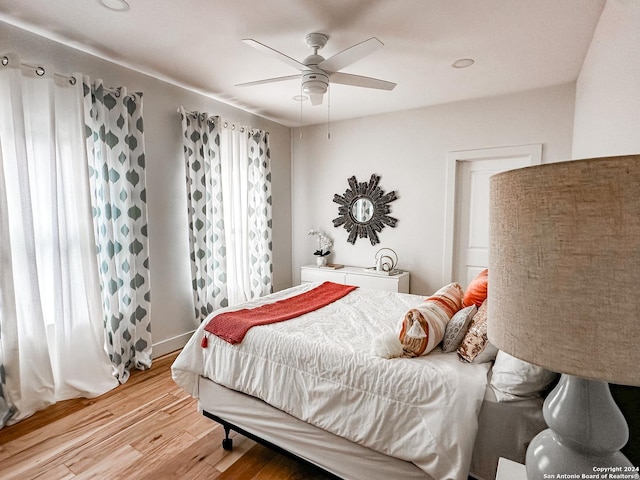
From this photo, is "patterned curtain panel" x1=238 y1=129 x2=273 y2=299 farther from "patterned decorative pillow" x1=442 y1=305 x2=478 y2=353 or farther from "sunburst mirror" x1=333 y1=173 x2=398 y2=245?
"patterned decorative pillow" x1=442 y1=305 x2=478 y2=353

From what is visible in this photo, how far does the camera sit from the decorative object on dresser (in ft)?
14.9

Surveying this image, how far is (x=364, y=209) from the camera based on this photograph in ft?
14.5

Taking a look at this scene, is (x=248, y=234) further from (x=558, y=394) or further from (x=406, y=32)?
(x=558, y=394)

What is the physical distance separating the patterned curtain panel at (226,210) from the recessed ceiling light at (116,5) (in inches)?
48.5

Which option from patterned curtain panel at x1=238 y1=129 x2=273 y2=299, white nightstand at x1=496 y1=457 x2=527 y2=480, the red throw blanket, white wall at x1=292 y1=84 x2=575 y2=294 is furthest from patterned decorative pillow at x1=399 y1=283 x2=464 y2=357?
patterned curtain panel at x1=238 y1=129 x2=273 y2=299

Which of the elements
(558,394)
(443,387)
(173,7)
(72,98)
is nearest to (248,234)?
(72,98)

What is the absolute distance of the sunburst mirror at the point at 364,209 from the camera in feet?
13.9

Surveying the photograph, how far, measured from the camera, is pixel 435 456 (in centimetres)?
135

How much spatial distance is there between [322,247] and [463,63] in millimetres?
2750

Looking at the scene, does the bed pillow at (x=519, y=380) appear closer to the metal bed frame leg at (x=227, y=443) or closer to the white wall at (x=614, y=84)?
the white wall at (x=614, y=84)

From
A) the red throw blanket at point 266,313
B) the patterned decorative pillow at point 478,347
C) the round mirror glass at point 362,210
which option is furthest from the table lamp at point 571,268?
the round mirror glass at point 362,210

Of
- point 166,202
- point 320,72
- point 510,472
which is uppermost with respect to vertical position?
point 320,72

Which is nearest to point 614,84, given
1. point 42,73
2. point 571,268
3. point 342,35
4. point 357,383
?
point 342,35

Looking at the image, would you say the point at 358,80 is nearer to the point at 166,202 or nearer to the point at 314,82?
the point at 314,82
